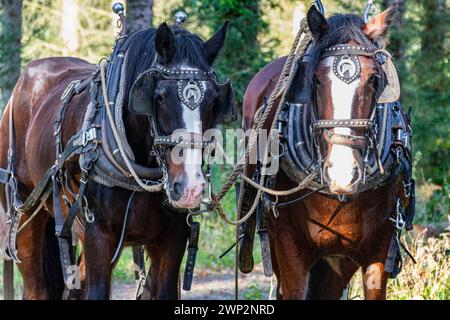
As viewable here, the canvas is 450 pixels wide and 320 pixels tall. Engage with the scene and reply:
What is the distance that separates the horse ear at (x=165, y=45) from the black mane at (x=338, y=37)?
77 centimetres

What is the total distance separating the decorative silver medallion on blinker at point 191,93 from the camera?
466 centimetres

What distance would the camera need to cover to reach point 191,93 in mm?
4680

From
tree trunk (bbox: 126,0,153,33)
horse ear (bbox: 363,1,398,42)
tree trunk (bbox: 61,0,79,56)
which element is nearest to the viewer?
horse ear (bbox: 363,1,398,42)

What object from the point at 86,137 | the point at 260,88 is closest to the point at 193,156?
the point at 86,137

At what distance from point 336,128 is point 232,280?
17.4 ft

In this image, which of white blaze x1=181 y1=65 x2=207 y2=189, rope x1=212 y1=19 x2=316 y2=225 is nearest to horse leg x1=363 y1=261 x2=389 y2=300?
rope x1=212 y1=19 x2=316 y2=225

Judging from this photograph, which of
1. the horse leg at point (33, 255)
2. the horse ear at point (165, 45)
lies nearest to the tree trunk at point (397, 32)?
the horse leg at point (33, 255)

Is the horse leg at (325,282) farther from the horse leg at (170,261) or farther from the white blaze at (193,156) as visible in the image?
the white blaze at (193,156)

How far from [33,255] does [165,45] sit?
2.43 meters

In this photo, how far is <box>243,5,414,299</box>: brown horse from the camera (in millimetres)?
4719

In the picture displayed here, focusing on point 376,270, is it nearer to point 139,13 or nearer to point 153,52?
point 153,52

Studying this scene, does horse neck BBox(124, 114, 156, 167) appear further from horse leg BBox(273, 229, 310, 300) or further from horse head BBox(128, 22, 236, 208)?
horse leg BBox(273, 229, 310, 300)

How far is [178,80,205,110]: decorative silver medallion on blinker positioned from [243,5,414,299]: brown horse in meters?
0.67
